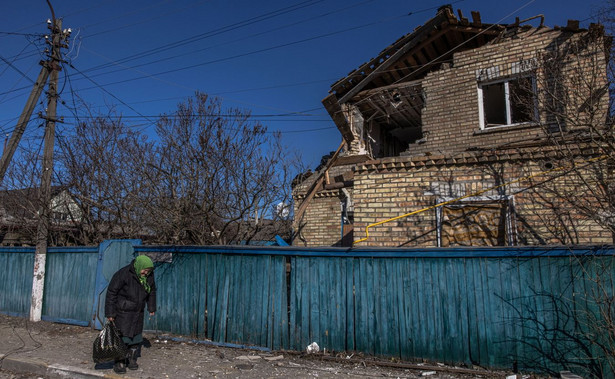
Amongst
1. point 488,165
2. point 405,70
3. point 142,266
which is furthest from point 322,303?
point 405,70

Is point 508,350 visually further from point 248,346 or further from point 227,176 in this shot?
point 227,176

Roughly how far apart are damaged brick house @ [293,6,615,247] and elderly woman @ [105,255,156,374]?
10.8ft

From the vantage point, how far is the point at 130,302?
5086mm

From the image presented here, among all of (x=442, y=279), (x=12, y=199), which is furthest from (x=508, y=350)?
(x=12, y=199)

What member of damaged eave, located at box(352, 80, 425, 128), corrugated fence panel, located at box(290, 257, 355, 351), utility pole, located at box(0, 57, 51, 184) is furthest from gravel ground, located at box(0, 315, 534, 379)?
utility pole, located at box(0, 57, 51, 184)

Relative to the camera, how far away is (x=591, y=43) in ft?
21.7

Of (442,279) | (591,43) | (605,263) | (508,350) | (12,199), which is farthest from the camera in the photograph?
(12,199)

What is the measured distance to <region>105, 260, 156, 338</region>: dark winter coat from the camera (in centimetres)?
500

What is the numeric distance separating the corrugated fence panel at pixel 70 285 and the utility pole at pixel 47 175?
0.13 m

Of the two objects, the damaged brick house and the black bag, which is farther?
the damaged brick house

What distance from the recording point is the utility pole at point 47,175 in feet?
28.1

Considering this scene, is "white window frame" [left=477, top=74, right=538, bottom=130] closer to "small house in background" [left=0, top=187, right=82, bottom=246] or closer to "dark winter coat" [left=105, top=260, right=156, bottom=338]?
"dark winter coat" [left=105, top=260, right=156, bottom=338]

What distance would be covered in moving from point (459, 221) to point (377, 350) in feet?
8.21

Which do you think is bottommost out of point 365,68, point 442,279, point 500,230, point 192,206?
point 442,279
